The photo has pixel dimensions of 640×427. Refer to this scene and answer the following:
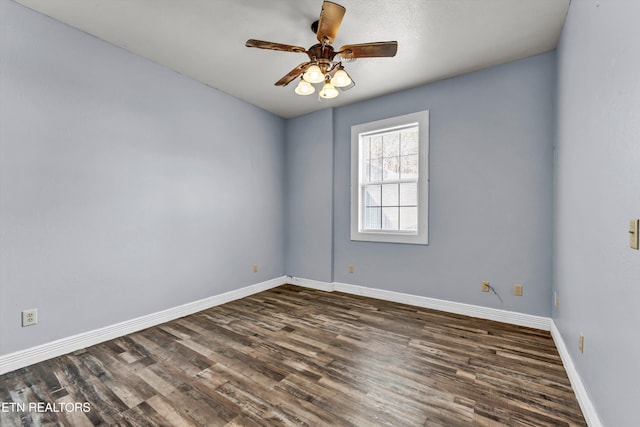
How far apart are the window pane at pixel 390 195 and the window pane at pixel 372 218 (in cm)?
16

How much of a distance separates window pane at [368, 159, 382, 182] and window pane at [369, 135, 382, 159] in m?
0.07

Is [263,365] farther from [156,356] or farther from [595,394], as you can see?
[595,394]

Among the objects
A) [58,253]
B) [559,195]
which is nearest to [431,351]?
[559,195]

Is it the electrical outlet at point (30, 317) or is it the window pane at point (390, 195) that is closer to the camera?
the electrical outlet at point (30, 317)

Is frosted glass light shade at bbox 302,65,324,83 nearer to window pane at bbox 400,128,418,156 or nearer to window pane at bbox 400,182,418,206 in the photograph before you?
window pane at bbox 400,128,418,156

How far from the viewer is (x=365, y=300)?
3607 mm

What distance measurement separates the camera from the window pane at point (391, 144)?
12.0ft

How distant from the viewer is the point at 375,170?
12.6ft

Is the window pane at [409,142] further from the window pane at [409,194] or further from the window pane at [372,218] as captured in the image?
the window pane at [372,218]

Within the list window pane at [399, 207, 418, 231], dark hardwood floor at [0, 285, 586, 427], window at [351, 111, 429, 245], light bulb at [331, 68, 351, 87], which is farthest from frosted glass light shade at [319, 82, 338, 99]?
dark hardwood floor at [0, 285, 586, 427]

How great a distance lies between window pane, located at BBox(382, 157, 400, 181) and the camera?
3.65 meters

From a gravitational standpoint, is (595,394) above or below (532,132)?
below

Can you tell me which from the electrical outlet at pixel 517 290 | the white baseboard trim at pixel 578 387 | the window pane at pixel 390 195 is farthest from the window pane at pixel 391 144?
the white baseboard trim at pixel 578 387

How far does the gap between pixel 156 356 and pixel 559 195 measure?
3592mm
